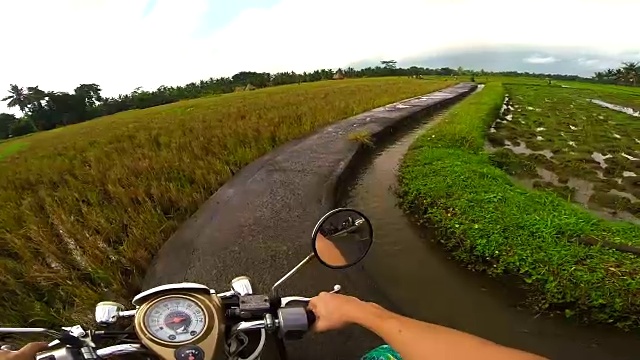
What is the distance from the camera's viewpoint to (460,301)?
11.6 feet

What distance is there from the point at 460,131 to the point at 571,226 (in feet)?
19.5

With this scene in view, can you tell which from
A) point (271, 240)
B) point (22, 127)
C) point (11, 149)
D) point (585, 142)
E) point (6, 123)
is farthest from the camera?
point (6, 123)

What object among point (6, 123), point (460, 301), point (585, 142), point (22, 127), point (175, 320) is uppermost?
point (6, 123)

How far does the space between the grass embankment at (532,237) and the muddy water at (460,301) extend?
0.50ft

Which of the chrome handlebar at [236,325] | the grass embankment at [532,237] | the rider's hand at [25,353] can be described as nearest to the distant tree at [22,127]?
the grass embankment at [532,237]

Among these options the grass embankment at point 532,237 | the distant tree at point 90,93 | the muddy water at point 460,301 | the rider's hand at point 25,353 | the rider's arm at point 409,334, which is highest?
the distant tree at point 90,93

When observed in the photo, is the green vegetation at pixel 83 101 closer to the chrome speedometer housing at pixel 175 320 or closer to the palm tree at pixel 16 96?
the palm tree at pixel 16 96

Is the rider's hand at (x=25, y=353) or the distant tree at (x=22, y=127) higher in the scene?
the distant tree at (x=22, y=127)

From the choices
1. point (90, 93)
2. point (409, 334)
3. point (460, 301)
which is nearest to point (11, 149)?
point (460, 301)

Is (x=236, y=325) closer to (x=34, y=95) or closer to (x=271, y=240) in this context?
(x=271, y=240)

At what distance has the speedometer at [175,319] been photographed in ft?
4.04

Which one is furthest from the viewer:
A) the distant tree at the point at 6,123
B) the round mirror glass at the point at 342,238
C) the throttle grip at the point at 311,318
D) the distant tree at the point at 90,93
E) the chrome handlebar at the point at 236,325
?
the distant tree at the point at 90,93

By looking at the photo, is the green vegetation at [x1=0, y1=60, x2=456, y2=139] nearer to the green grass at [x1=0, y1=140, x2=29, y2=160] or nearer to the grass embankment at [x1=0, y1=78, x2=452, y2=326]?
the green grass at [x1=0, y1=140, x2=29, y2=160]

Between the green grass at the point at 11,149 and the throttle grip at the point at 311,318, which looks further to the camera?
the green grass at the point at 11,149
